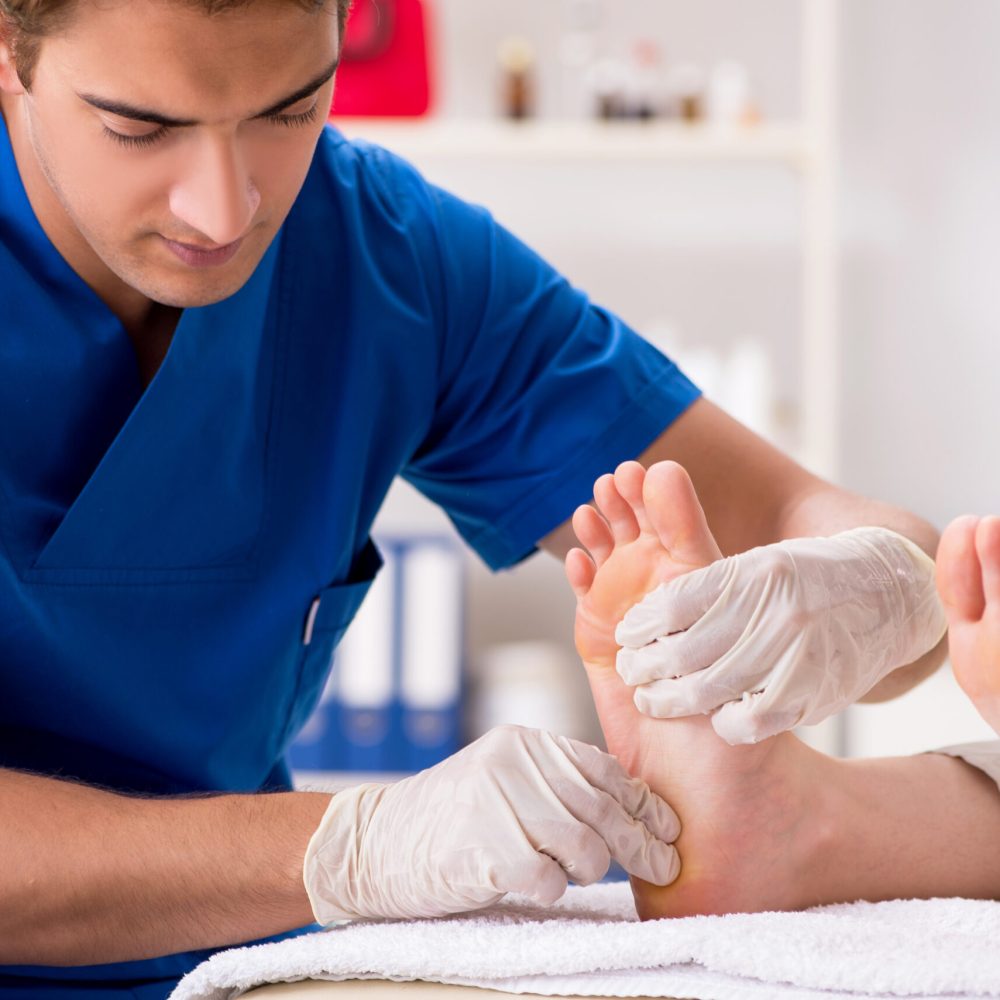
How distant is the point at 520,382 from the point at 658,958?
1.98 ft

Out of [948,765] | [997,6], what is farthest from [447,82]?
[948,765]

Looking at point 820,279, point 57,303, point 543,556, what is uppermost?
point 57,303

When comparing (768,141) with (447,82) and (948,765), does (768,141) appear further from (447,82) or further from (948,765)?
(948,765)

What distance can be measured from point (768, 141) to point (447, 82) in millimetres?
624

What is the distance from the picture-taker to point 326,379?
1.15 metres

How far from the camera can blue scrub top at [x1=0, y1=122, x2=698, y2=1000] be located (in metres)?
1.01

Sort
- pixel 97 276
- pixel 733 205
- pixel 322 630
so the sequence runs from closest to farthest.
→ pixel 97 276 → pixel 322 630 → pixel 733 205

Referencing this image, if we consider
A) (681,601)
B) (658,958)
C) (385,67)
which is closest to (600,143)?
(385,67)

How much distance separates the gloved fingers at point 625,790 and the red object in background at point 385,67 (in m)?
1.59

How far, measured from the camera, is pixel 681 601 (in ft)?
2.84

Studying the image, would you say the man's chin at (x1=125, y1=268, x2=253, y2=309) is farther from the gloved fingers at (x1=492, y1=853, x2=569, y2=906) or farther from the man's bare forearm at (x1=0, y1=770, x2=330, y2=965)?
the gloved fingers at (x1=492, y1=853, x2=569, y2=906)

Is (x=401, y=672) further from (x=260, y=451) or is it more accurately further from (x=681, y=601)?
(x=681, y=601)

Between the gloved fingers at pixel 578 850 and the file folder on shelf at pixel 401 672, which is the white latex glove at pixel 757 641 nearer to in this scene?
the gloved fingers at pixel 578 850

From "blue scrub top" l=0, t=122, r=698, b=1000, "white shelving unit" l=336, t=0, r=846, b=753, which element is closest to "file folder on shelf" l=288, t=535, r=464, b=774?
"white shelving unit" l=336, t=0, r=846, b=753
